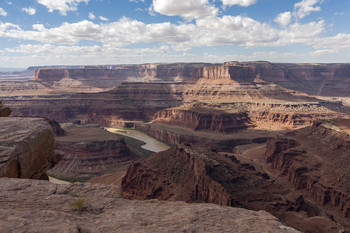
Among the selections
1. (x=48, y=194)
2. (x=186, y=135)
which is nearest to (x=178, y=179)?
(x=48, y=194)

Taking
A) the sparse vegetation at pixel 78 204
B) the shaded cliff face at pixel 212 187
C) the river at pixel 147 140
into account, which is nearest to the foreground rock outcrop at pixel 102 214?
the sparse vegetation at pixel 78 204

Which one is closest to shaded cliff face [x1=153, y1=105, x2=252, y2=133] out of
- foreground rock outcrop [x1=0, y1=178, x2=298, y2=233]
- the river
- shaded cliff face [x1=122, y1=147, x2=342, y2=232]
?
the river

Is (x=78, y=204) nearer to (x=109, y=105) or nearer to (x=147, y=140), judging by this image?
(x=147, y=140)

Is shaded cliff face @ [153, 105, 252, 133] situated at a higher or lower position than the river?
higher

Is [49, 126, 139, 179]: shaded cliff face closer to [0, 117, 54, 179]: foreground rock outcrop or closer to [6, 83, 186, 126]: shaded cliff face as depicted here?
[0, 117, 54, 179]: foreground rock outcrop

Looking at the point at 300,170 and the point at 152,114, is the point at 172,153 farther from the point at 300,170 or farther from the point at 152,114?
the point at 152,114

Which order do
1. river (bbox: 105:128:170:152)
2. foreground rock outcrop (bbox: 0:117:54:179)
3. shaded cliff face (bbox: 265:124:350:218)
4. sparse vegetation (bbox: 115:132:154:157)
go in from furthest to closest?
1. river (bbox: 105:128:170:152)
2. sparse vegetation (bbox: 115:132:154:157)
3. shaded cliff face (bbox: 265:124:350:218)
4. foreground rock outcrop (bbox: 0:117:54:179)
